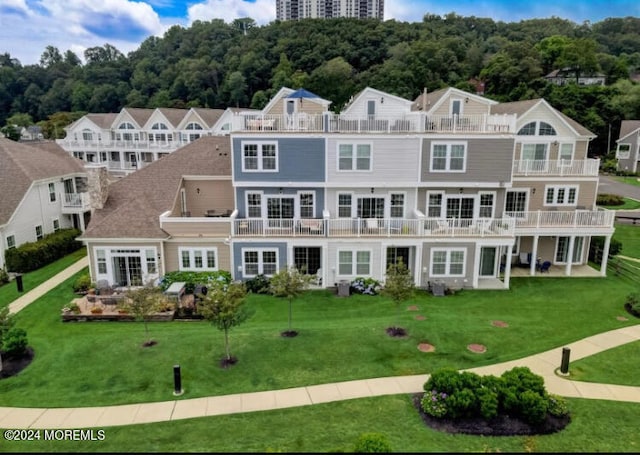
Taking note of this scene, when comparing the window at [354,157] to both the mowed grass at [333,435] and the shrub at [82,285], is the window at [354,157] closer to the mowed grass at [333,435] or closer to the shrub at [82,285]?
the mowed grass at [333,435]

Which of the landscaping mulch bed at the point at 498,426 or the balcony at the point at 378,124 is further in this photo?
the balcony at the point at 378,124

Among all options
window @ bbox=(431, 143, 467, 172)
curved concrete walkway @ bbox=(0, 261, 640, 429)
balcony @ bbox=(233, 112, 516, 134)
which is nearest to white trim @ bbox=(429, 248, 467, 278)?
window @ bbox=(431, 143, 467, 172)

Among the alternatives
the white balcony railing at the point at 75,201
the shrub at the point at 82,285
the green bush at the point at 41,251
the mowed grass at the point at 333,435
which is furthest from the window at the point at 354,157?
the white balcony railing at the point at 75,201

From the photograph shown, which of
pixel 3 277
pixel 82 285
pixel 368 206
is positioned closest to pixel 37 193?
pixel 3 277

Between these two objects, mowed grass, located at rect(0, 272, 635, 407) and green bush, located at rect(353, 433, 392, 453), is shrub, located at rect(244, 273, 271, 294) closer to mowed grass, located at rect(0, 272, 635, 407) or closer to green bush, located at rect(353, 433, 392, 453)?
mowed grass, located at rect(0, 272, 635, 407)

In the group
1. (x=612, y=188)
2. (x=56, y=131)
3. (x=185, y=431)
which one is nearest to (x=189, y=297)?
(x=185, y=431)
